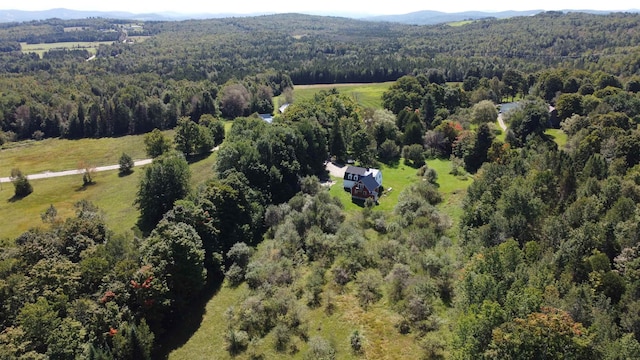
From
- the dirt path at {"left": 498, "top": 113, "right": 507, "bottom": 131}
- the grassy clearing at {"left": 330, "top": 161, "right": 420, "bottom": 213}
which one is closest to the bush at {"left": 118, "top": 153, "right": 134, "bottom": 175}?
the grassy clearing at {"left": 330, "top": 161, "right": 420, "bottom": 213}

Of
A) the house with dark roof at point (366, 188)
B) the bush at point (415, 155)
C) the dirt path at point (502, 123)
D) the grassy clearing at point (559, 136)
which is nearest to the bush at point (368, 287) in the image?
the house with dark roof at point (366, 188)

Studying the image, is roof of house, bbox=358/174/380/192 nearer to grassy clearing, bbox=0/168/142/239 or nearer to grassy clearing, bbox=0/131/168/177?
grassy clearing, bbox=0/168/142/239

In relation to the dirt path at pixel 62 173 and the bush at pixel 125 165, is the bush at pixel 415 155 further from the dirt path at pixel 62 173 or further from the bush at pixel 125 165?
the bush at pixel 125 165

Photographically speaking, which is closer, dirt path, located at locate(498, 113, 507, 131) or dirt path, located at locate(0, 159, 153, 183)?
dirt path, located at locate(0, 159, 153, 183)

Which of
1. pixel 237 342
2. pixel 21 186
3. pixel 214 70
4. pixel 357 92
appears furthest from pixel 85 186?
pixel 214 70

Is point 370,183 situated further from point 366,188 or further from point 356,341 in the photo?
point 356,341

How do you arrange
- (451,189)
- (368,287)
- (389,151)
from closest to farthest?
(368,287) < (451,189) < (389,151)

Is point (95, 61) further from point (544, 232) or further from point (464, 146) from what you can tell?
point (544, 232)
